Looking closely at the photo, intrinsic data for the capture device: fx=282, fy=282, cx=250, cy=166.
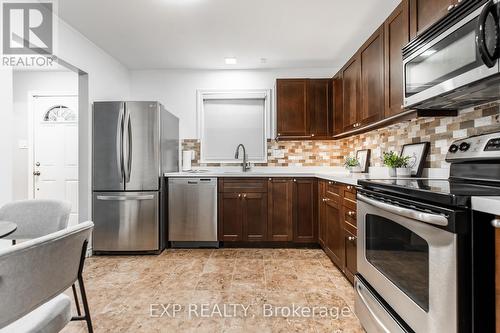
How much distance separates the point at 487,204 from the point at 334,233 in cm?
200

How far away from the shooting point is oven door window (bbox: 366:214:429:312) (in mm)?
1172

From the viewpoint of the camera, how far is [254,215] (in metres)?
3.52

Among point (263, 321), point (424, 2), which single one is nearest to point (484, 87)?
point (424, 2)

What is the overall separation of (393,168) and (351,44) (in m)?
1.85

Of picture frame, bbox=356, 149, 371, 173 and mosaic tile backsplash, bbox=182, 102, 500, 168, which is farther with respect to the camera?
picture frame, bbox=356, 149, 371, 173

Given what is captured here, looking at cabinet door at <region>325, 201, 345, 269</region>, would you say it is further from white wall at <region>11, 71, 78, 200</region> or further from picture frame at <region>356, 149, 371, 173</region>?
white wall at <region>11, 71, 78, 200</region>

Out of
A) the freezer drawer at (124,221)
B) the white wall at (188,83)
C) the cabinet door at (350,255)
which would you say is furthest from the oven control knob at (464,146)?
the freezer drawer at (124,221)

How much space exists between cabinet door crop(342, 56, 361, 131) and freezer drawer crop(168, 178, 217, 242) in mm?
1722

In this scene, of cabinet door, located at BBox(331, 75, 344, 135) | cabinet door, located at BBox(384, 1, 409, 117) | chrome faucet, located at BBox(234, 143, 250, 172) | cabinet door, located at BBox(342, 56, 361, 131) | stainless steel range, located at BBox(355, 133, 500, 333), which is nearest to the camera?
stainless steel range, located at BBox(355, 133, 500, 333)

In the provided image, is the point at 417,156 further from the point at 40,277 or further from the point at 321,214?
the point at 40,277

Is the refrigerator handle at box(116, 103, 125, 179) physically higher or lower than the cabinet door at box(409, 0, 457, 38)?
lower

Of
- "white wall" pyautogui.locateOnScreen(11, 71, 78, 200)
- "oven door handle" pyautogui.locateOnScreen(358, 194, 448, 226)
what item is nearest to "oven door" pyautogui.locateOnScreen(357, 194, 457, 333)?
"oven door handle" pyautogui.locateOnScreen(358, 194, 448, 226)

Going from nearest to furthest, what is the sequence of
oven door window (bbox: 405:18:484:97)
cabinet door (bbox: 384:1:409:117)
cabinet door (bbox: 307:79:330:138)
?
oven door window (bbox: 405:18:484:97), cabinet door (bbox: 384:1:409:117), cabinet door (bbox: 307:79:330:138)

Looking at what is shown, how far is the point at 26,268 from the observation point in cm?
82
